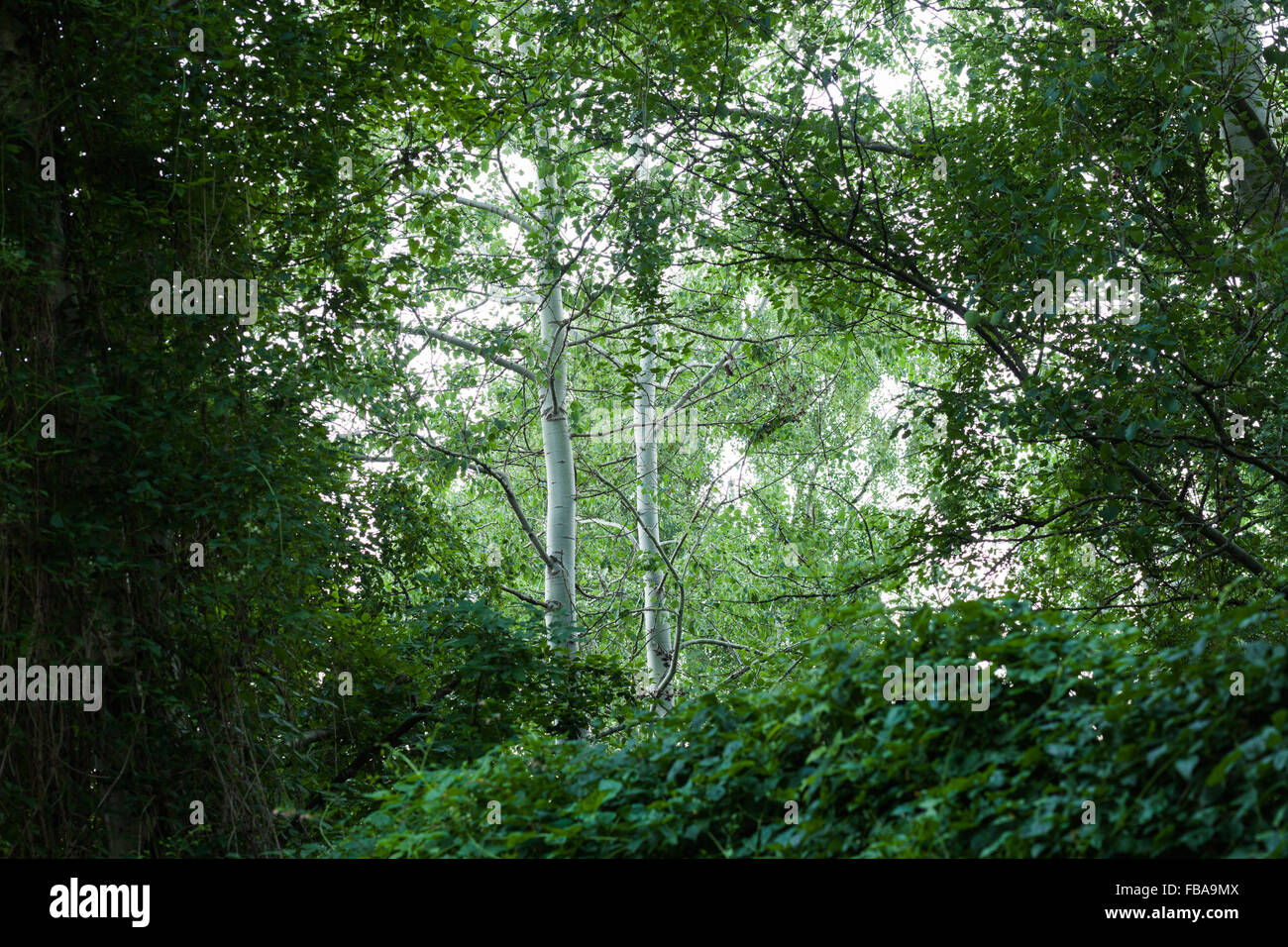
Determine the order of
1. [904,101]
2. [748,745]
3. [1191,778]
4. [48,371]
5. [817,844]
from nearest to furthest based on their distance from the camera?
[1191,778], [817,844], [748,745], [48,371], [904,101]

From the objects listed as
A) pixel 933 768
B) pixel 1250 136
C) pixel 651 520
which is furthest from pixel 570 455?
pixel 933 768

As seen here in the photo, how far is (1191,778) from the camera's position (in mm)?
3012

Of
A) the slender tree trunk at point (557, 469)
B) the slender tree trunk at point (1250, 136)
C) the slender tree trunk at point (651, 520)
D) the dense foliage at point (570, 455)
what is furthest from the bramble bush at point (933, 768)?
the slender tree trunk at point (651, 520)

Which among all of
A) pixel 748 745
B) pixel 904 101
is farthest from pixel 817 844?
pixel 904 101

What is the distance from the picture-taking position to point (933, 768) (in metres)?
3.50

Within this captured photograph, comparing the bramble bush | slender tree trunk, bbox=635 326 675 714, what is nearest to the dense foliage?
the bramble bush

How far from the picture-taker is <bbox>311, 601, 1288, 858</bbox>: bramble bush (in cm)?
301

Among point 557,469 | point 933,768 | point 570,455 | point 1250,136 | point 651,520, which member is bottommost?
point 933,768

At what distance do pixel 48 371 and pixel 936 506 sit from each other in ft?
18.6

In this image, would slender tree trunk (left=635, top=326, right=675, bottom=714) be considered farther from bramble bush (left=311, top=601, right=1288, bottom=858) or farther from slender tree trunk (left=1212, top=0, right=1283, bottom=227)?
bramble bush (left=311, top=601, right=1288, bottom=858)

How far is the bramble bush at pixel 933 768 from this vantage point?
3.01 metres

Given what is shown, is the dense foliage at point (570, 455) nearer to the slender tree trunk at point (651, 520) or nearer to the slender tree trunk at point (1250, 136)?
the slender tree trunk at point (1250, 136)

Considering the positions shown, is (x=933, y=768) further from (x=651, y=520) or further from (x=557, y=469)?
(x=651, y=520)
